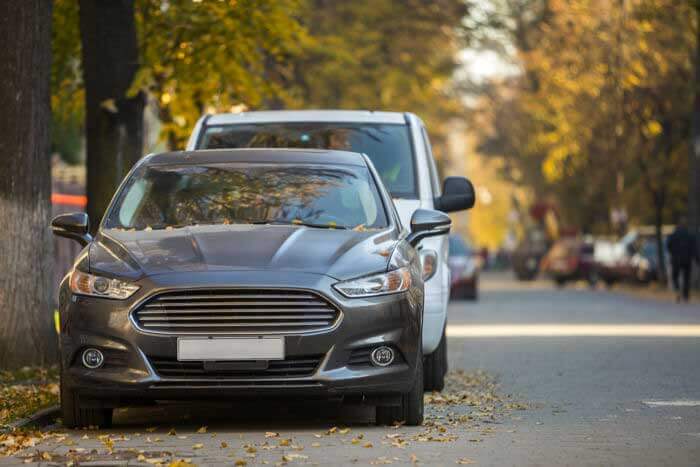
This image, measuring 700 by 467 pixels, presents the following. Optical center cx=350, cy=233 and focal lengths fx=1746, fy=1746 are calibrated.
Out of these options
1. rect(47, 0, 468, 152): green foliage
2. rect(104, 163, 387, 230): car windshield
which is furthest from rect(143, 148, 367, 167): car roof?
rect(47, 0, 468, 152): green foliage

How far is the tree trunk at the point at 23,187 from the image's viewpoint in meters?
14.9

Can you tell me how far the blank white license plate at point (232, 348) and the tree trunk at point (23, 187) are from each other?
17.3 ft

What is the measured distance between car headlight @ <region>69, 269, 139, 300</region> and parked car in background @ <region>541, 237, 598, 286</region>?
1815 inches

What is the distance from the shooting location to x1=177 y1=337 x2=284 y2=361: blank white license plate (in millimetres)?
9898

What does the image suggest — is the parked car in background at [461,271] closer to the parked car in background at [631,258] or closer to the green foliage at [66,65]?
the parked car in background at [631,258]

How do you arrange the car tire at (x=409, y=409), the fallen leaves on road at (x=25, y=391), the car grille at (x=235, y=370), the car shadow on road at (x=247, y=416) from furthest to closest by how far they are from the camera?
the fallen leaves on road at (x=25, y=391), the car shadow on road at (x=247, y=416), the car tire at (x=409, y=409), the car grille at (x=235, y=370)

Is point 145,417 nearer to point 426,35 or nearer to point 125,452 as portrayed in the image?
point 125,452

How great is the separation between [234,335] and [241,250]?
60 cm

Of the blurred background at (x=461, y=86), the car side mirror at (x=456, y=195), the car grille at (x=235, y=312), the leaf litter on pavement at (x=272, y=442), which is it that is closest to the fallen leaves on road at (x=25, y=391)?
the leaf litter on pavement at (x=272, y=442)

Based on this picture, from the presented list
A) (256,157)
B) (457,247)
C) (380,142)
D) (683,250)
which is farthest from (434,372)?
(457,247)

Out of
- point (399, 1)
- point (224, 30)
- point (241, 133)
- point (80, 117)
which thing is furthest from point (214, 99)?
point (399, 1)

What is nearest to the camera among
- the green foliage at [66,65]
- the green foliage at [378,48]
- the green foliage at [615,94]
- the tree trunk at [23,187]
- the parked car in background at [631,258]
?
the tree trunk at [23,187]

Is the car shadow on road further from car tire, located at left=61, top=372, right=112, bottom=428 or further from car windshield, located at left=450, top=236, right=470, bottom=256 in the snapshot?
car windshield, located at left=450, top=236, right=470, bottom=256

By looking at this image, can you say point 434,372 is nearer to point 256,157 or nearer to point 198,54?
point 256,157
